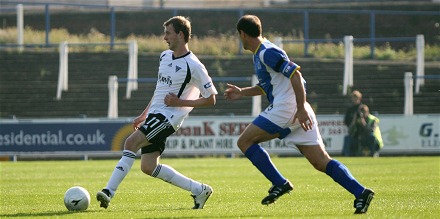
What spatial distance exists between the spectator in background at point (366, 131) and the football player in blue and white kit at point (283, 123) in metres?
17.1

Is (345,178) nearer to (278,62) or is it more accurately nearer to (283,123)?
(283,123)

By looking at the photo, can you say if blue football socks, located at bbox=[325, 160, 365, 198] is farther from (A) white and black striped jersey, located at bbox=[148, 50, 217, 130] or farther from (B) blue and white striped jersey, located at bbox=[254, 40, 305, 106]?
(A) white and black striped jersey, located at bbox=[148, 50, 217, 130]

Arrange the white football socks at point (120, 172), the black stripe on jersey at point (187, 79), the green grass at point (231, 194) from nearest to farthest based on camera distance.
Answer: the green grass at point (231, 194) < the white football socks at point (120, 172) < the black stripe on jersey at point (187, 79)

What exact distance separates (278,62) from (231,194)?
3810 millimetres

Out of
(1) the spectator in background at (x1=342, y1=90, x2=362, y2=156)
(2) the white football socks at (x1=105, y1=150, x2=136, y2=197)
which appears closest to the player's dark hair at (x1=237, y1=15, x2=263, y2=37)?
(2) the white football socks at (x1=105, y1=150, x2=136, y2=197)

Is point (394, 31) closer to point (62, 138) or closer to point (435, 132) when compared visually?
point (435, 132)

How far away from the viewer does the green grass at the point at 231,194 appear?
424 inches

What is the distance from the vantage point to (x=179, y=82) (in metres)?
11.5

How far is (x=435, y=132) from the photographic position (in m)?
28.2

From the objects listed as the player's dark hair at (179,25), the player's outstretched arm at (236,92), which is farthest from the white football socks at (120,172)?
the player's dark hair at (179,25)

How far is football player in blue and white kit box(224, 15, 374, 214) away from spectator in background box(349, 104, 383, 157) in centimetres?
1711

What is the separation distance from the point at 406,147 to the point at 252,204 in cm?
1709

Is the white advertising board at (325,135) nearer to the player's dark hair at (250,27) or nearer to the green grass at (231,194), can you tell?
the green grass at (231,194)

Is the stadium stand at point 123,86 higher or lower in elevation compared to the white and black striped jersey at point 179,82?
lower
